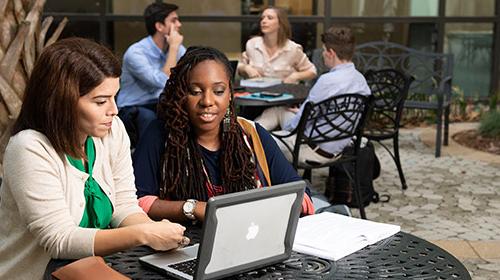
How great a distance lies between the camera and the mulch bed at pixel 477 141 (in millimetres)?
8266

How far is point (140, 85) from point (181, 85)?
338cm

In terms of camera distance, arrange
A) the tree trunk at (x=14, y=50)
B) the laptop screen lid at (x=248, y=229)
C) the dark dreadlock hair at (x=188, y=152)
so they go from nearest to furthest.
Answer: the laptop screen lid at (x=248, y=229) → the dark dreadlock hair at (x=188, y=152) → the tree trunk at (x=14, y=50)

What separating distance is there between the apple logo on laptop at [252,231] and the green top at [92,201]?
0.63m

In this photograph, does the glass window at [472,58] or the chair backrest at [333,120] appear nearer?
the chair backrest at [333,120]

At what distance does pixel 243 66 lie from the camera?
7559mm

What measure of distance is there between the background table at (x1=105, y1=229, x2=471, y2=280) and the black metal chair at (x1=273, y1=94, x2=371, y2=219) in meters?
3.01

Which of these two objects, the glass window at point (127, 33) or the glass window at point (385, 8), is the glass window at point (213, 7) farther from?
the glass window at point (385, 8)

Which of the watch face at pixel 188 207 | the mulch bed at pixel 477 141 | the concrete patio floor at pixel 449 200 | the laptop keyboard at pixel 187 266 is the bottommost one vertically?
the concrete patio floor at pixel 449 200

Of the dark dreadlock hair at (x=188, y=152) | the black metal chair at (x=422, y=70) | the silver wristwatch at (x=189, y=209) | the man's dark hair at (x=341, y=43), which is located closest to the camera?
the silver wristwatch at (x=189, y=209)

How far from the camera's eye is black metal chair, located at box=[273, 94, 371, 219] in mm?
5556

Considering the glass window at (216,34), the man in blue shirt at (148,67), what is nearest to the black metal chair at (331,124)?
the man in blue shirt at (148,67)

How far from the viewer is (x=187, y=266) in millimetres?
2311

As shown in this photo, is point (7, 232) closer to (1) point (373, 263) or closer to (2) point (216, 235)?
(2) point (216, 235)

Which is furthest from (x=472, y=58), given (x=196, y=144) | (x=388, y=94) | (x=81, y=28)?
(x=196, y=144)
